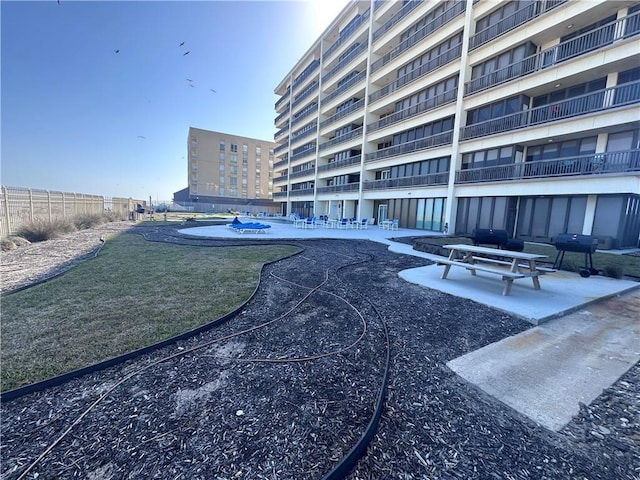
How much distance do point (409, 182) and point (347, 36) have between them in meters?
20.7

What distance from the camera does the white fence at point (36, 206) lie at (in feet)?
38.7

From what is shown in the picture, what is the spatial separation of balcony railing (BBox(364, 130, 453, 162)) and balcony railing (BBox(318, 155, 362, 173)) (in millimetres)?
2174

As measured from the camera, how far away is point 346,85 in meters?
31.1

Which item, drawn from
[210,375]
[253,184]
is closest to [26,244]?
[210,375]

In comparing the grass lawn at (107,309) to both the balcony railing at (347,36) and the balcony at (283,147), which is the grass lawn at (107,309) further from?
the balcony at (283,147)

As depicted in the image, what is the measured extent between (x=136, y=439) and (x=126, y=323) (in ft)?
8.47

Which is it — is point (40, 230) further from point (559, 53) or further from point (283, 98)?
point (283, 98)

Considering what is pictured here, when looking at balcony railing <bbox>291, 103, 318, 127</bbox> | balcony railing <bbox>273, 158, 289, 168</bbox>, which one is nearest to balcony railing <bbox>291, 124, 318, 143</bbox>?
balcony railing <bbox>291, 103, 318, 127</bbox>

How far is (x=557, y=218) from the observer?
15594mm

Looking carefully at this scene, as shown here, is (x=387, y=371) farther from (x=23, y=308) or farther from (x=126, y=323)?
(x=23, y=308)

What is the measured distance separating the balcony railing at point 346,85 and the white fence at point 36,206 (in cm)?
2792

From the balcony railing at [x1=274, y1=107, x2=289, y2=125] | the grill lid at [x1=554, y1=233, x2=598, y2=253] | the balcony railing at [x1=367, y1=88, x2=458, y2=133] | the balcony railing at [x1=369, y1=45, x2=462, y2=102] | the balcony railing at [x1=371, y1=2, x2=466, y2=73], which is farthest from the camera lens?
the balcony railing at [x1=274, y1=107, x2=289, y2=125]

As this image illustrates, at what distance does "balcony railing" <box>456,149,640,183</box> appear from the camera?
12711mm

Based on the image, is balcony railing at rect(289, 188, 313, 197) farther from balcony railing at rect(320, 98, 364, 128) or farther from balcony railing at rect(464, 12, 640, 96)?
balcony railing at rect(464, 12, 640, 96)
